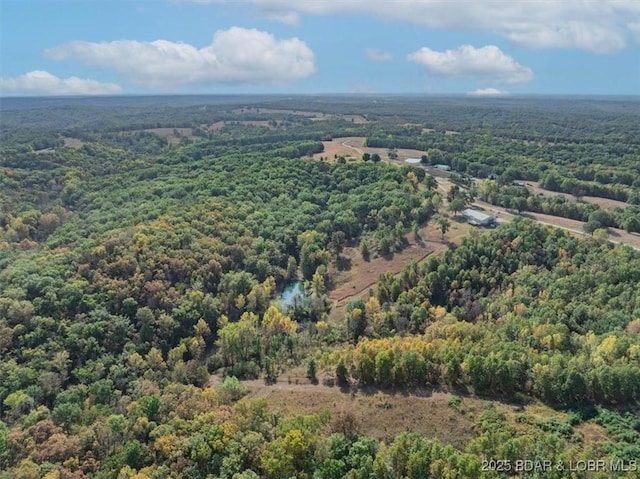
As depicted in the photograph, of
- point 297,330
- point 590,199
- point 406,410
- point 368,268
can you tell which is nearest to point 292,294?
point 297,330

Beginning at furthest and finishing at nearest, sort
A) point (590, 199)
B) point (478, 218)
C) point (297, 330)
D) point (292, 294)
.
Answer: point (590, 199) → point (478, 218) → point (292, 294) → point (297, 330)

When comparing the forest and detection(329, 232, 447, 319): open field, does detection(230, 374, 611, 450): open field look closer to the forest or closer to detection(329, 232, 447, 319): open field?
the forest

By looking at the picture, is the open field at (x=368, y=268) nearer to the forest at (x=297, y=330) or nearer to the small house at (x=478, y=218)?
the forest at (x=297, y=330)

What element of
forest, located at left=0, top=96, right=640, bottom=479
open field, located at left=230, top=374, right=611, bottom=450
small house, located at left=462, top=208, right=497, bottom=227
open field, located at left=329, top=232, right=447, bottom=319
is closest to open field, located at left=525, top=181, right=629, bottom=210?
forest, located at left=0, top=96, right=640, bottom=479

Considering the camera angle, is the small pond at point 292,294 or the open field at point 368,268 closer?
the small pond at point 292,294

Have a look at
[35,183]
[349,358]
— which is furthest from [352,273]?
[35,183]

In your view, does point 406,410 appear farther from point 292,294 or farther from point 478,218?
point 478,218

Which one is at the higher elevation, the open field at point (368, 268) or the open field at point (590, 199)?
the open field at point (590, 199)

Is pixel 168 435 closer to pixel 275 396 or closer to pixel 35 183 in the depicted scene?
pixel 275 396

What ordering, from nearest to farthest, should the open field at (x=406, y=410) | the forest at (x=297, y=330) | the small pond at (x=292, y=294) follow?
1. the forest at (x=297, y=330)
2. the open field at (x=406, y=410)
3. the small pond at (x=292, y=294)

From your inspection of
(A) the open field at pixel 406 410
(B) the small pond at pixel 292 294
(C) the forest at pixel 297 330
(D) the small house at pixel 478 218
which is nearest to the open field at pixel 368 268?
(C) the forest at pixel 297 330
